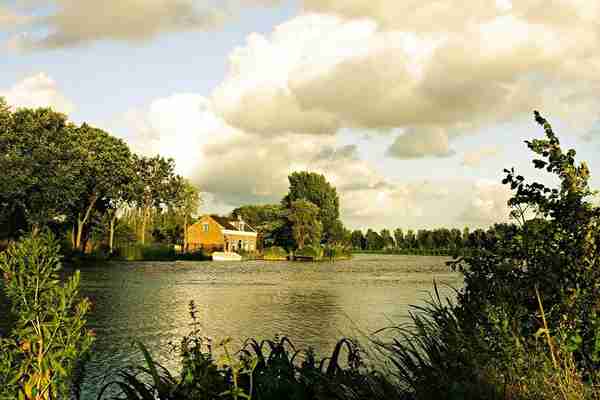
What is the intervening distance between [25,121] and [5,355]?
4064 centimetres

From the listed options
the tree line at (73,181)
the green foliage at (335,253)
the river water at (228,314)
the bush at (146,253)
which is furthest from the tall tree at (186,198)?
the river water at (228,314)

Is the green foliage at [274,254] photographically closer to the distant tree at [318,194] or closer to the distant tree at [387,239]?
the distant tree at [318,194]

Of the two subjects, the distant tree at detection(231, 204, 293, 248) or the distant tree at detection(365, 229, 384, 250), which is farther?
the distant tree at detection(365, 229, 384, 250)

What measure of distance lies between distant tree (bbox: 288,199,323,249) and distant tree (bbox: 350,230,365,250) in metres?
68.0

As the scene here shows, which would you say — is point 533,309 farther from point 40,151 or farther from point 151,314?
point 40,151

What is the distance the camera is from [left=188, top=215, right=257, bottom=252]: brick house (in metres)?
74.2

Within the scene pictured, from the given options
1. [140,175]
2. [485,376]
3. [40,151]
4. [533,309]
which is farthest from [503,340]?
[140,175]

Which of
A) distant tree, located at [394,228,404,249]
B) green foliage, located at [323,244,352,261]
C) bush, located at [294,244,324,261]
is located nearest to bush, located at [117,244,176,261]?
bush, located at [294,244,324,261]

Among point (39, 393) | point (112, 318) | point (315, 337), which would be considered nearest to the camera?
point (39, 393)

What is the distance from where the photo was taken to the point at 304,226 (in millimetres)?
74875

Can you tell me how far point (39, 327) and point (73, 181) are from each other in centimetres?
4258

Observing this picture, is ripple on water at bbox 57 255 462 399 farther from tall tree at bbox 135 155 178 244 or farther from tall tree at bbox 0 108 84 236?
tall tree at bbox 135 155 178 244

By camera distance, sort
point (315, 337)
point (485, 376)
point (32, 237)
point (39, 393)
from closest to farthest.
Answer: point (39, 393) → point (32, 237) → point (485, 376) → point (315, 337)

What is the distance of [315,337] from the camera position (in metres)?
11.5
